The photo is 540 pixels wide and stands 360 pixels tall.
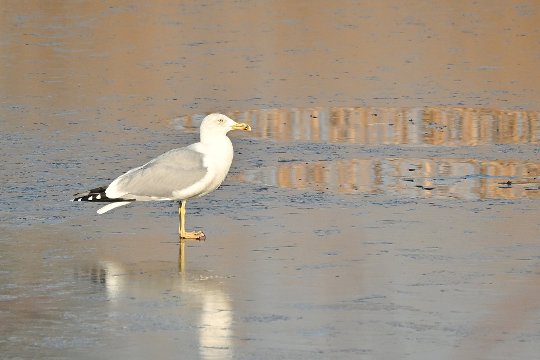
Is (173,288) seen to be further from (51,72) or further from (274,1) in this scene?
(274,1)

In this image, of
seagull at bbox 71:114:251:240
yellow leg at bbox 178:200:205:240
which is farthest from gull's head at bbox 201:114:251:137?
yellow leg at bbox 178:200:205:240

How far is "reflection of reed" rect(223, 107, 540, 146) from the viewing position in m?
13.1

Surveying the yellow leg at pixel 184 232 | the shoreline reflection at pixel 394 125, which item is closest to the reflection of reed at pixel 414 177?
the shoreline reflection at pixel 394 125

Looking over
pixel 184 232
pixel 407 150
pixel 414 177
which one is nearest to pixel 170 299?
pixel 184 232

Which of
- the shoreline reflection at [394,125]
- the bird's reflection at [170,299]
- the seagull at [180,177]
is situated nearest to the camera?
the bird's reflection at [170,299]

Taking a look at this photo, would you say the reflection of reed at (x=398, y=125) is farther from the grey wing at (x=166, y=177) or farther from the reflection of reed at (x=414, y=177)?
the grey wing at (x=166, y=177)

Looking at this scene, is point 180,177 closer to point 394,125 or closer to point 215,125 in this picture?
point 215,125

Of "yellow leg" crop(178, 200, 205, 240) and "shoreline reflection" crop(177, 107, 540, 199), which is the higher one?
"shoreline reflection" crop(177, 107, 540, 199)

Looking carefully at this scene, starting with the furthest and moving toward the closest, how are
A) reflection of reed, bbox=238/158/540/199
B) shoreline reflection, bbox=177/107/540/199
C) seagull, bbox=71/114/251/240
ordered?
shoreline reflection, bbox=177/107/540/199 → reflection of reed, bbox=238/158/540/199 → seagull, bbox=71/114/251/240

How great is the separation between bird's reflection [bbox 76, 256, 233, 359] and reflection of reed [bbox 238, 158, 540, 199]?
257cm

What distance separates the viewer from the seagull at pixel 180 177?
30.3 ft

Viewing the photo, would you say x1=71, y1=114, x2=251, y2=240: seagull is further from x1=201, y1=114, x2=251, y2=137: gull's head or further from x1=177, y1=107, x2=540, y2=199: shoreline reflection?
x1=177, y1=107, x2=540, y2=199: shoreline reflection

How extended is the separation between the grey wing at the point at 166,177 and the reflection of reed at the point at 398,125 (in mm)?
3852

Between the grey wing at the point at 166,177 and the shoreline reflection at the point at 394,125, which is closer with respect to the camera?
the grey wing at the point at 166,177
